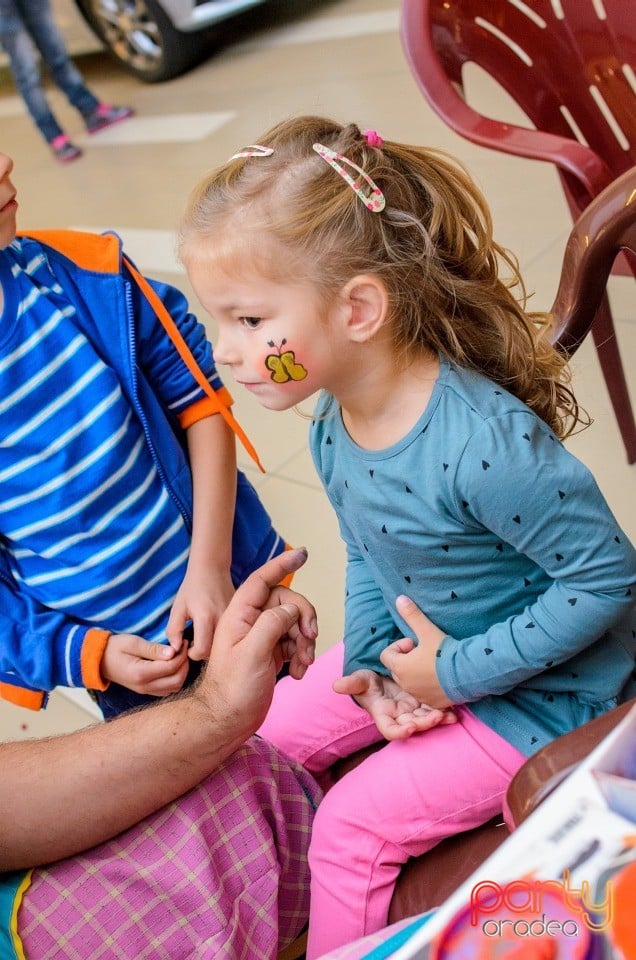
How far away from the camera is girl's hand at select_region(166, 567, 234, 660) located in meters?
1.16

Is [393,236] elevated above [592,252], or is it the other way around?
[393,236]

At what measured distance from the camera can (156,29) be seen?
4.93 m

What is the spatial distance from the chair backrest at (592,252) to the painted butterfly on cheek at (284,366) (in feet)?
1.63

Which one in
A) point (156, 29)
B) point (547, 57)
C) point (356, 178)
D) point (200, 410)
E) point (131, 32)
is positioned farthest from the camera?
point (131, 32)

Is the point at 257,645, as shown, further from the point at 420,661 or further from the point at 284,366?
the point at 284,366

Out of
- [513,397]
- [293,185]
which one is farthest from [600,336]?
[293,185]

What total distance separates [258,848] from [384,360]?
1.66ft

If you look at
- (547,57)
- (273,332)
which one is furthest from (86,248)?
(547,57)

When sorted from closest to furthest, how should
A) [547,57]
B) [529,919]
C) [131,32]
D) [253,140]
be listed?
[529,919]
[547,57]
[253,140]
[131,32]

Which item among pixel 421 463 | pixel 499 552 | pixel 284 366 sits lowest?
pixel 499 552

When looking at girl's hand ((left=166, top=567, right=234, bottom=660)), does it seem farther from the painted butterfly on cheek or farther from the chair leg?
the chair leg

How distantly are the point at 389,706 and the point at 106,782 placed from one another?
313 mm

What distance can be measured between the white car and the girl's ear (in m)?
4.44

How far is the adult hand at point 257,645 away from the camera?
0.94 meters
